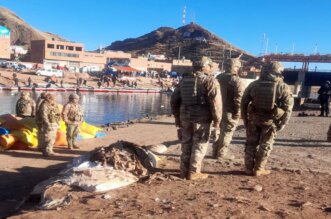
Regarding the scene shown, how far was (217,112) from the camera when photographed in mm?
5988

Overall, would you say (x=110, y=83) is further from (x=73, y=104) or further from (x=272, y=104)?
(x=272, y=104)

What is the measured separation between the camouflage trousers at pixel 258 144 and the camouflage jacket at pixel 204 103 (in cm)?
77

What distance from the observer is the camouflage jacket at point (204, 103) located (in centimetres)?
599

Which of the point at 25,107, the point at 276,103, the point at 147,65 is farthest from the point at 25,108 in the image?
the point at 147,65

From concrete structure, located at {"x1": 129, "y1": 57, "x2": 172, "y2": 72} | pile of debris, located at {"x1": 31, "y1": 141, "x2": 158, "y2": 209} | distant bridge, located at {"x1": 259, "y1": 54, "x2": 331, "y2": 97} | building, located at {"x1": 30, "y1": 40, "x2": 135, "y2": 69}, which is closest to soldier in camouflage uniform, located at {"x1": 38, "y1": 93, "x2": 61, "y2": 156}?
pile of debris, located at {"x1": 31, "y1": 141, "x2": 158, "y2": 209}

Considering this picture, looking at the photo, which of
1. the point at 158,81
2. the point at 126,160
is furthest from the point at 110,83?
the point at 126,160

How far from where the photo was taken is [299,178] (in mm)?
6301

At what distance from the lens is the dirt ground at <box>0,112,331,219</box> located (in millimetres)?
4562

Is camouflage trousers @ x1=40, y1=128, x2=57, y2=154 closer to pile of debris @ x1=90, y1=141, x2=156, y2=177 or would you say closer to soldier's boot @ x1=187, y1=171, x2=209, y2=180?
→ pile of debris @ x1=90, y1=141, x2=156, y2=177

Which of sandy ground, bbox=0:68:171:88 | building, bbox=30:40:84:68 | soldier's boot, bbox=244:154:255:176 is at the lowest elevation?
sandy ground, bbox=0:68:171:88

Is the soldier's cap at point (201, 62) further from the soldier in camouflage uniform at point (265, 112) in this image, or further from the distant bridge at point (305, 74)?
the distant bridge at point (305, 74)

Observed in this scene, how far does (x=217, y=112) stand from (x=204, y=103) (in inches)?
9.9

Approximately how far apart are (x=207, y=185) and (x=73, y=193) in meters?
1.82

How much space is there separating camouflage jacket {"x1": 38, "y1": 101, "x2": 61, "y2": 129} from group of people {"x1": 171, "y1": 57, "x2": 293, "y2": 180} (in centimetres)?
400
